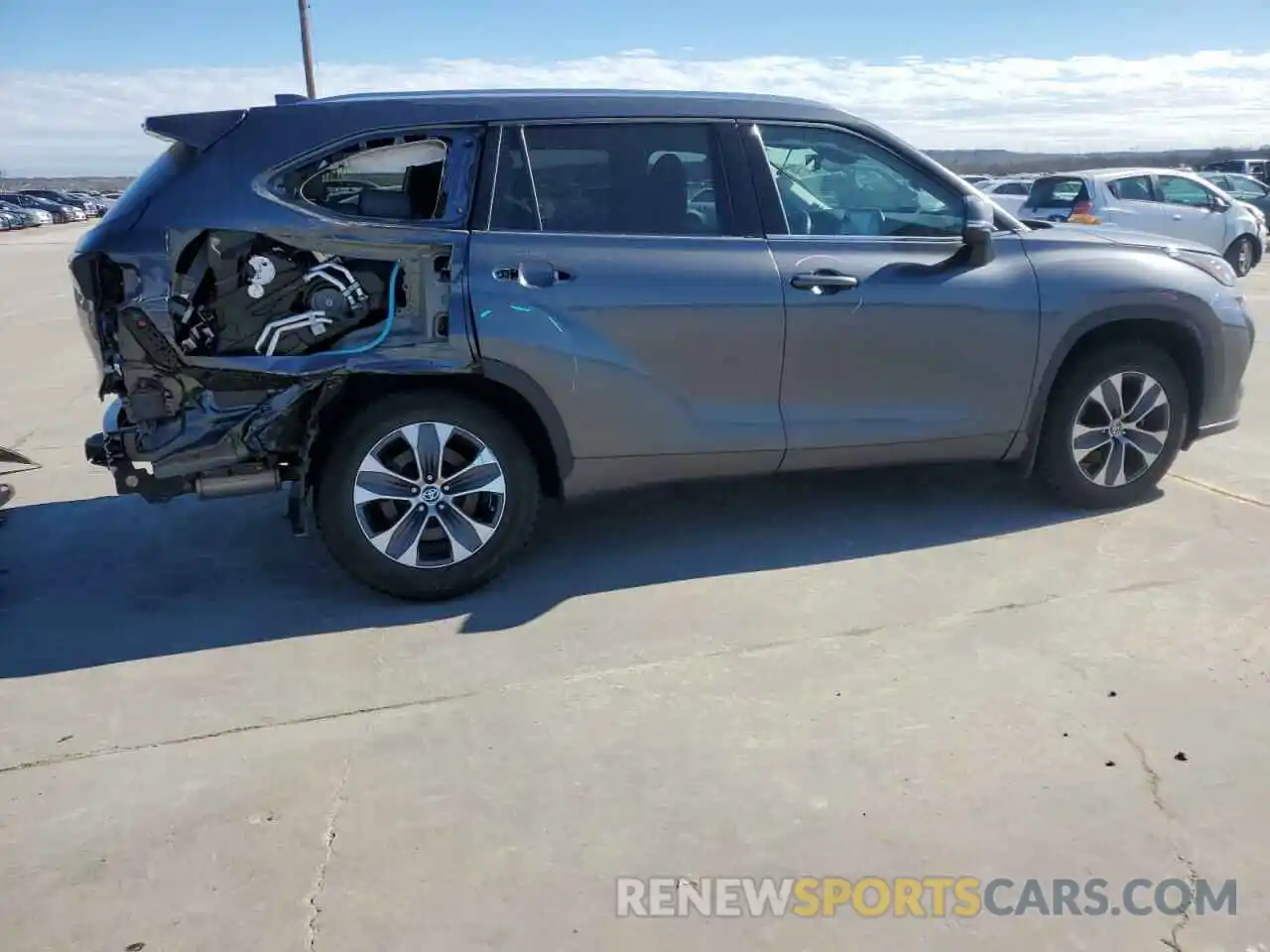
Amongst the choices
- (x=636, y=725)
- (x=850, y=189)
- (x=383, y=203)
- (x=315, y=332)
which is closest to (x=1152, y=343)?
(x=850, y=189)

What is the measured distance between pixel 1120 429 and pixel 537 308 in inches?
110

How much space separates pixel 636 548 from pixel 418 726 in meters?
1.65

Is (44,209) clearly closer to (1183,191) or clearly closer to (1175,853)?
(1183,191)

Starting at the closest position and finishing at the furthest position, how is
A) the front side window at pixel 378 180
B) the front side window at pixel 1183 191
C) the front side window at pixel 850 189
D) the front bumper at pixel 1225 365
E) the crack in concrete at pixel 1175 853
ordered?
the crack in concrete at pixel 1175 853
the front side window at pixel 378 180
the front side window at pixel 850 189
the front bumper at pixel 1225 365
the front side window at pixel 1183 191

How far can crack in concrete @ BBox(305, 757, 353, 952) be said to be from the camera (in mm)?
2367

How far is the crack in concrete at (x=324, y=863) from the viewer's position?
7.77 feet

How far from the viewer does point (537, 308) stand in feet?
13.0

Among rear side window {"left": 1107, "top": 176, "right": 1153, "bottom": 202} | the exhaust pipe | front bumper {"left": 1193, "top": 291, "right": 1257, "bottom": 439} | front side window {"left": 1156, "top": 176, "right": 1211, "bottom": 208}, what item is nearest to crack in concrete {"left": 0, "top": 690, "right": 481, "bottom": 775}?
the exhaust pipe

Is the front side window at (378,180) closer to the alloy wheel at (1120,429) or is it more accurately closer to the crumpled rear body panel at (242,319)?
the crumpled rear body panel at (242,319)

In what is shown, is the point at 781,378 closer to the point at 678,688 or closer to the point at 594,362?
the point at 594,362

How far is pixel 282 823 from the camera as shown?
2762 mm

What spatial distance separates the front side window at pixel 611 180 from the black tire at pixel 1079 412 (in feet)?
5.89

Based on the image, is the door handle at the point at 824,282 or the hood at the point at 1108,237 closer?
the door handle at the point at 824,282

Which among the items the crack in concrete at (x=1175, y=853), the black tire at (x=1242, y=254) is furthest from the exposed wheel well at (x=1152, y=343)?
the black tire at (x=1242, y=254)
